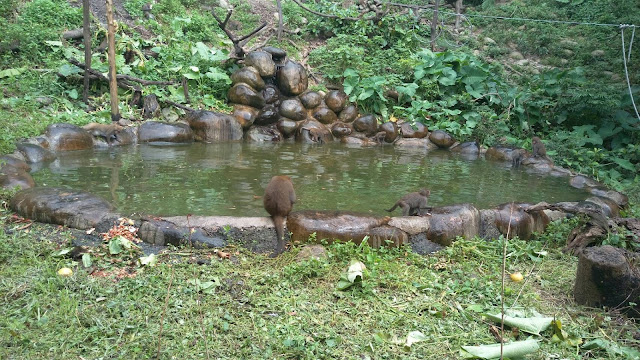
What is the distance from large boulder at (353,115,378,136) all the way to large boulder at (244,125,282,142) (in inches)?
85.6

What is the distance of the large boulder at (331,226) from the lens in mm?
5781

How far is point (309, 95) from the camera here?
14.4 metres

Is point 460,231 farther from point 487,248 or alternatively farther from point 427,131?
point 427,131

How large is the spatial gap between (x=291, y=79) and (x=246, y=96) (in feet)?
4.53

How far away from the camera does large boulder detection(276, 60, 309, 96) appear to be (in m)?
14.3

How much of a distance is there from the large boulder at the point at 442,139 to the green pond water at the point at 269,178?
3.12 feet

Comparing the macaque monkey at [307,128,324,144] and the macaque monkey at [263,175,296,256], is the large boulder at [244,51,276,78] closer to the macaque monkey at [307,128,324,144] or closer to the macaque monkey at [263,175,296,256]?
the macaque monkey at [307,128,324,144]

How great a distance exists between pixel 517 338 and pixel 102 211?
A: 15.1 feet

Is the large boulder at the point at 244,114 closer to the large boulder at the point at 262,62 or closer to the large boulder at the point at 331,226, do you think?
the large boulder at the point at 262,62

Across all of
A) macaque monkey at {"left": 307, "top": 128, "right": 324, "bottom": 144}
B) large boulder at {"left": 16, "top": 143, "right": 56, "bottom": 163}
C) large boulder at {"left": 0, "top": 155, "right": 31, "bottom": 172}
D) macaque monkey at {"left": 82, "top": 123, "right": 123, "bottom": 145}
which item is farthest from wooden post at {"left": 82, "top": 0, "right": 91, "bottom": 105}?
macaque monkey at {"left": 307, "top": 128, "right": 324, "bottom": 144}

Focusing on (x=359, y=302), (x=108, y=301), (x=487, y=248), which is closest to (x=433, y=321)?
(x=359, y=302)

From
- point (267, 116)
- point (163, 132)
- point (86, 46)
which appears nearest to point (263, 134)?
point (267, 116)

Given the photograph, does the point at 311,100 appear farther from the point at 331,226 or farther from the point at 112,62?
the point at 331,226

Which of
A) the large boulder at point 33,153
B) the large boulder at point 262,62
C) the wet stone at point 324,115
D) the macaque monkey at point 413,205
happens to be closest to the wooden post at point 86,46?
the large boulder at point 33,153
